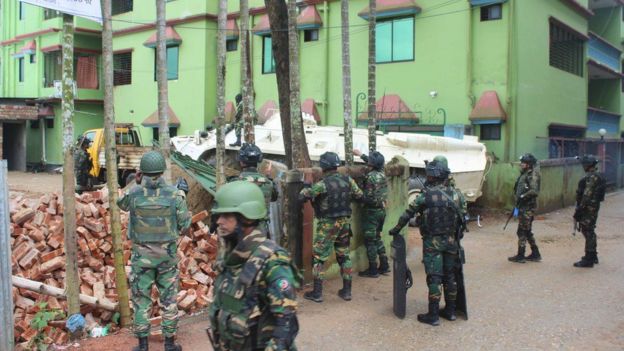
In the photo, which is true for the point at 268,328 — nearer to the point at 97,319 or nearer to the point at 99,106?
the point at 97,319

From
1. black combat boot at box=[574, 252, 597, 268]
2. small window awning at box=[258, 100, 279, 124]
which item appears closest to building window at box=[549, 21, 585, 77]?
small window awning at box=[258, 100, 279, 124]

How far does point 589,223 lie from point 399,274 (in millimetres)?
4330

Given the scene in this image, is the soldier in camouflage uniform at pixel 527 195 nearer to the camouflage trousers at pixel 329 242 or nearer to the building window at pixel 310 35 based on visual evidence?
the camouflage trousers at pixel 329 242

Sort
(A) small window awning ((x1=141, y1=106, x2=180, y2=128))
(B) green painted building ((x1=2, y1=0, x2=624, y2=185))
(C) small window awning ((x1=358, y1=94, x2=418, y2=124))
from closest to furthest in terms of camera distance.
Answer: (B) green painted building ((x1=2, y1=0, x2=624, y2=185))
(C) small window awning ((x1=358, y1=94, x2=418, y2=124))
(A) small window awning ((x1=141, y1=106, x2=180, y2=128))

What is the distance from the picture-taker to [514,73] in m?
15.6

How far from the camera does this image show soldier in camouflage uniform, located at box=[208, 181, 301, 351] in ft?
8.93

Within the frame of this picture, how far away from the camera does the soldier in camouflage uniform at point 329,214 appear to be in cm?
671

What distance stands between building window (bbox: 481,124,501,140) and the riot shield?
10784mm

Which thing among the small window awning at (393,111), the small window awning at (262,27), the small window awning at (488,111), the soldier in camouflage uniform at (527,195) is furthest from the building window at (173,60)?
the soldier in camouflage uniform at (527,195)

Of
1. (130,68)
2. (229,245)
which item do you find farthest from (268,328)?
(130,68)

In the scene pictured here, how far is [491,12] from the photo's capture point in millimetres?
15852

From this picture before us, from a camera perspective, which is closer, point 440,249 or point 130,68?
point 440,249

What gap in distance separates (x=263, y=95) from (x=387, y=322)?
15.4 m

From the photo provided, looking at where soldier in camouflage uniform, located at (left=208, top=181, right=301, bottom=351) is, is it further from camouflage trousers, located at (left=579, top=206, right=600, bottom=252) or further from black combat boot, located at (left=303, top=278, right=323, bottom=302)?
camouflage trousers, located at (left=579, top=206, right=600, bottom=252)
